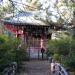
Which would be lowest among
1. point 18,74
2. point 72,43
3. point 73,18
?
point 18,74

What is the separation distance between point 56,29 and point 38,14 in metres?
2.04

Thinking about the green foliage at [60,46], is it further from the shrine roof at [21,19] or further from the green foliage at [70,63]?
the green foliage at [70,63]

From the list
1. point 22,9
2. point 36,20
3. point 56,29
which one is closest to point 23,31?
point 36,20

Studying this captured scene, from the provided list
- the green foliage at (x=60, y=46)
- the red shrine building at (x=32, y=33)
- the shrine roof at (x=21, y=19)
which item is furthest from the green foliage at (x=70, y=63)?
the red shrine building at (x=32, y=33)

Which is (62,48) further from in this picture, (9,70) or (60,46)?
(9,70)

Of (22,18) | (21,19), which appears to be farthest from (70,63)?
(22,18)

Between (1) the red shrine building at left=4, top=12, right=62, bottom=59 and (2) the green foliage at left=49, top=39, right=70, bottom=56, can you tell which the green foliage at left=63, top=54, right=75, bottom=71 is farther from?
(1) the red shrine building at left=4, top=12, right=62, bottom=59

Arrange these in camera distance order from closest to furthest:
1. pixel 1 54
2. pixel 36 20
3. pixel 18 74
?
pixel 1 54 < pixel 18 74 < pixel 36 20

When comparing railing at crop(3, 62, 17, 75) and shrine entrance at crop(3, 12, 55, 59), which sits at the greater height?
shrine entrance at crop(3, 12, 55, 59)

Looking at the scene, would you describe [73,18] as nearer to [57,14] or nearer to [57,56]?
[57,14]

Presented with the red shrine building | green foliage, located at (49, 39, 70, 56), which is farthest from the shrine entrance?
green foliage, located at (49, 39, 70, 56)

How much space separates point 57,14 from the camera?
94.3 ft

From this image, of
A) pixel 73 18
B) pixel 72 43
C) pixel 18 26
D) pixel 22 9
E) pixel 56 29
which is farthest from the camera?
pixel 18 26

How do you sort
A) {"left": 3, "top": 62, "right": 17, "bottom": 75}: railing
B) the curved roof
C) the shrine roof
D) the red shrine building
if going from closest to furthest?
the curved roof < the shrine roof < {"left": 3, "top": 62, "right": 17, "bottom": 75}: railing < the red shrine building
